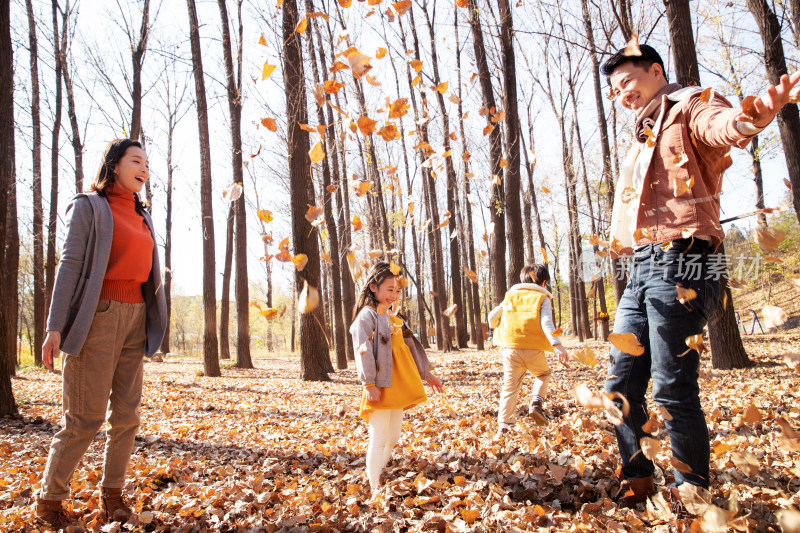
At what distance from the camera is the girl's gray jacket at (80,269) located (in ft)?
7.45

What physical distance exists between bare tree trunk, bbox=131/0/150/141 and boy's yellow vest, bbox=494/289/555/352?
9.93m

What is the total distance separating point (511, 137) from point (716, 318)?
401cm

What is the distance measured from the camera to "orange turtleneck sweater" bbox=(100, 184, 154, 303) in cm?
246

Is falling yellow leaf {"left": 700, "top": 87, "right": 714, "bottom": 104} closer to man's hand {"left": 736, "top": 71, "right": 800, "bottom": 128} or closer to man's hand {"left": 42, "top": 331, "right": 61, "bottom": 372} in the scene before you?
man's hand {"left": 736, "top": 71, "right": 800, "bottom": 128}

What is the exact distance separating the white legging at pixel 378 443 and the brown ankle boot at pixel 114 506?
131 cm

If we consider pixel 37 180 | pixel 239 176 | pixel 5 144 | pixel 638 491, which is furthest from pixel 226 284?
pixel 638 491

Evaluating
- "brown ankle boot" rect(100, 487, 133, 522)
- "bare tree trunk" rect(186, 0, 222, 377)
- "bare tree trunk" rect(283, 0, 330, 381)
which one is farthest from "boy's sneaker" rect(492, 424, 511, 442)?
"bare tree trunk" rect(186, 0, 222, 377)

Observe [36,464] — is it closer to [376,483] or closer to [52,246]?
[376,483]

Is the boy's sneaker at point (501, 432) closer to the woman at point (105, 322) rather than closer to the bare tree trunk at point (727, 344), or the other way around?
the woman at point (105, 322)

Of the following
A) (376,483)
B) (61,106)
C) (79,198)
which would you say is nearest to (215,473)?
(376,483)

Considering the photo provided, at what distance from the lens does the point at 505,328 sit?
4199 mm

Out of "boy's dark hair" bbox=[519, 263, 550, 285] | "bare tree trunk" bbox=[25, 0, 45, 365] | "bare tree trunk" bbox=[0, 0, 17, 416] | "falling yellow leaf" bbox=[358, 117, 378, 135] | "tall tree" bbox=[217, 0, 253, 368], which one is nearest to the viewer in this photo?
"falling yellow leaf" bbox=[358, 117, 378, 135]

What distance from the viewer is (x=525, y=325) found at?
13.4 feet

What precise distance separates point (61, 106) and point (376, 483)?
13.9 metres
